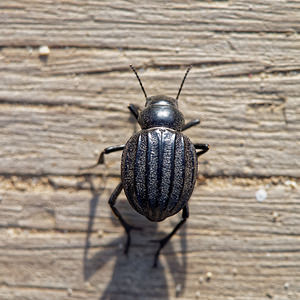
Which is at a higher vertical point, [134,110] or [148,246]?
[134,110]

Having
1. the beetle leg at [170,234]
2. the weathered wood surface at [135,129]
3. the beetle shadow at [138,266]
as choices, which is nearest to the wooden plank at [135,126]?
the weathered wood surface at [135,129]

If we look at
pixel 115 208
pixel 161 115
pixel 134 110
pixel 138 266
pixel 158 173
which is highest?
pixel 161 115

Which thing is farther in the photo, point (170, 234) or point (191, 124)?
point (191, 124)

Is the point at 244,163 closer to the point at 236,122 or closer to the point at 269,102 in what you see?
the point at 236,122

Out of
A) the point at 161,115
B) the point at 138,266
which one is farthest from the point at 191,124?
the point at 138,266

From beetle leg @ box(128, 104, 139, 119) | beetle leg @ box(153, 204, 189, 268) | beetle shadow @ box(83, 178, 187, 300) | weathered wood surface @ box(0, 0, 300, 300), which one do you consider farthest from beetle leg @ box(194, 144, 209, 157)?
beetle shadow @ box(83, 178, 187, 300)

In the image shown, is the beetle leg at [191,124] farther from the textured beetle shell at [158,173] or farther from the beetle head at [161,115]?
the textured beetle shell at [158,173]

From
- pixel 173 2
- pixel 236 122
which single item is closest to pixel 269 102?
pixel 236 122

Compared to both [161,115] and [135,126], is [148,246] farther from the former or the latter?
[161,115]
